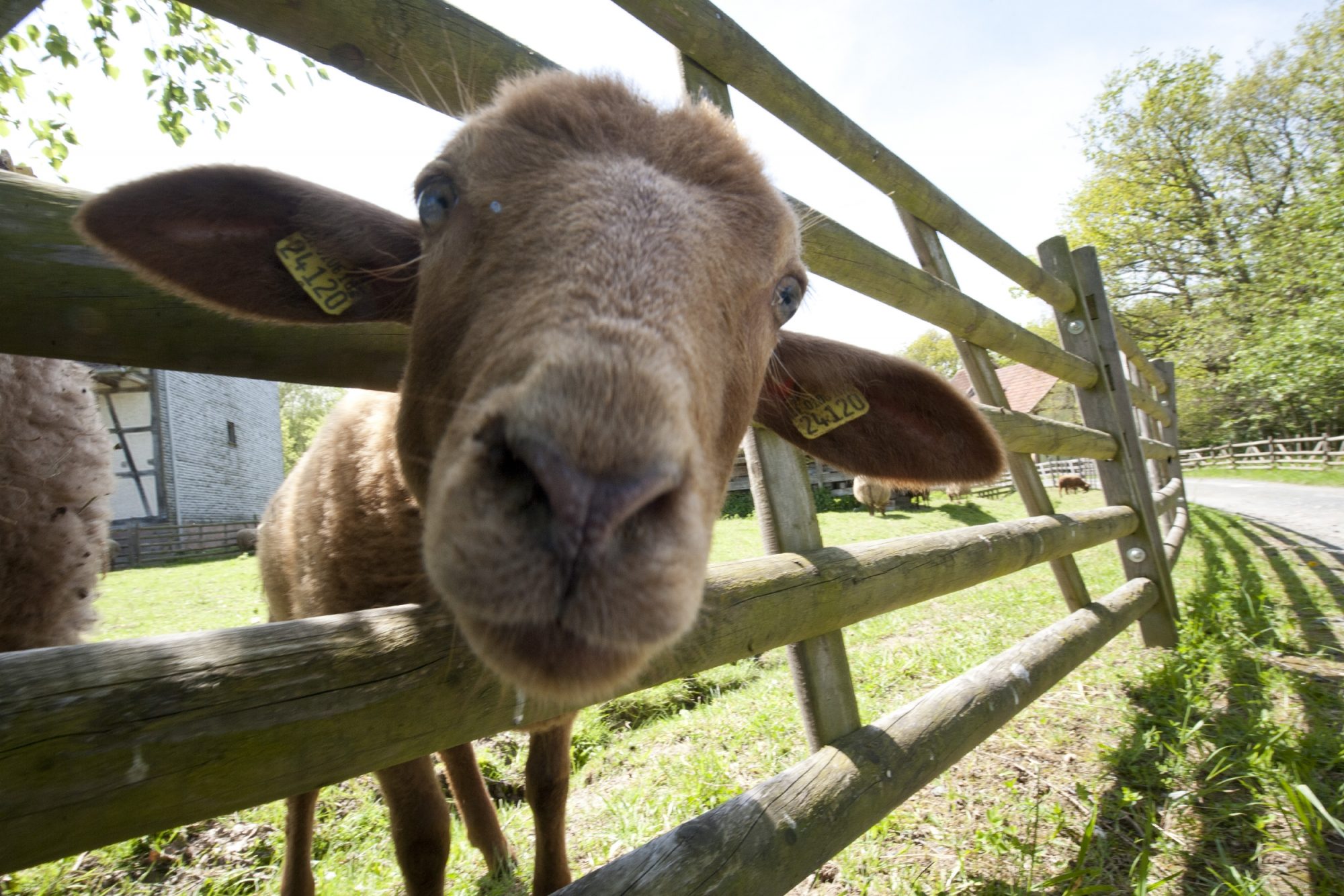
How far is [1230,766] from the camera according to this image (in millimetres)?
3145

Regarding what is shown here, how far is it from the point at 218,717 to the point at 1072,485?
105 feet

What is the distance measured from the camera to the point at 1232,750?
3436 mm

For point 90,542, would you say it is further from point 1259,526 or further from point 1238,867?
point 1259,526

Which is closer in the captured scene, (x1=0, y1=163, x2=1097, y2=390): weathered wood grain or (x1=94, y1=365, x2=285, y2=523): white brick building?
(x1=0, y1=163, x2=1097, y2=390): weathered wood grain

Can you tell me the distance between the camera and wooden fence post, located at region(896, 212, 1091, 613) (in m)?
3.81

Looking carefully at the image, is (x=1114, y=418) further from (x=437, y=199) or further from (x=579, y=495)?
(x=579, y=495)

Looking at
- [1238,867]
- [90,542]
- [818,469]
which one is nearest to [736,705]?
[1238,867]

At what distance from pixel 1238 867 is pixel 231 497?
28.8 meters

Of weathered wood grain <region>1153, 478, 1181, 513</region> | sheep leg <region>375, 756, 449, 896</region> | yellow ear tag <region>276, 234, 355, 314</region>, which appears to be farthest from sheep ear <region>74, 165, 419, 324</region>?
weathered wood grain <region>1153, 478, 1181, 513</region>

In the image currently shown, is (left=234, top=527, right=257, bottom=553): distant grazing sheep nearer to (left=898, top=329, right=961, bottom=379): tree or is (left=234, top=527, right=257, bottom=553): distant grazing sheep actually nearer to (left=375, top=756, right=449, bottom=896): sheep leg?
(left=375, top=756, right=449, bottom=896): sheep leg

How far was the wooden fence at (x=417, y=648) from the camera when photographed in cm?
88

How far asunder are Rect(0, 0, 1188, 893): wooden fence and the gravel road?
990 cm

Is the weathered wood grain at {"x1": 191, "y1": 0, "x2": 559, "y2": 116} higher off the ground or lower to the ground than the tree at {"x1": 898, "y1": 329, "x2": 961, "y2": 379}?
lower

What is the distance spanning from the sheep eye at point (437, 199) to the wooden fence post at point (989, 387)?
2.77m
